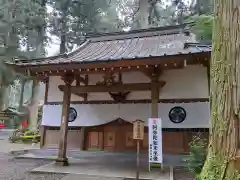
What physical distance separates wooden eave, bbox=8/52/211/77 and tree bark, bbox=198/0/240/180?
2.22 m

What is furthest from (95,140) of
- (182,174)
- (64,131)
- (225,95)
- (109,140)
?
(225,95)

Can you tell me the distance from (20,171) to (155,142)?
3.33 metres

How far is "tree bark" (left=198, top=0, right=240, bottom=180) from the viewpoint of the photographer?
283 cm

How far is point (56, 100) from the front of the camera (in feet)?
29.8

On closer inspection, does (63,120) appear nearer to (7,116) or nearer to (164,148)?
(164,148)

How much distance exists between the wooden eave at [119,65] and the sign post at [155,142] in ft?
4.59

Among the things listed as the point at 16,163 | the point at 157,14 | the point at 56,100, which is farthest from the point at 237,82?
the point at 157,14

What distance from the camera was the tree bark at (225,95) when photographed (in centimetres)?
283

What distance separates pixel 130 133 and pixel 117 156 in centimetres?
97

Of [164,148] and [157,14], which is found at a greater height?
[157,14]

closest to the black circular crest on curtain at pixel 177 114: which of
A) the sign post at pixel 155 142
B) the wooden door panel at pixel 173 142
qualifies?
the wooden door panel at pixel 173 142

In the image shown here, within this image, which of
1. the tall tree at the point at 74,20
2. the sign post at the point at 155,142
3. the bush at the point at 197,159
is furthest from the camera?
the tall tree at the point at 74,20

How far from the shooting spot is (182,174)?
A: 18.1 ft

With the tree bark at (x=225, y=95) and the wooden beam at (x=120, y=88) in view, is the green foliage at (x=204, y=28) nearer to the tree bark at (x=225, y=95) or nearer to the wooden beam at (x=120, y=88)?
the wooden beam at (x=120, y=88)
